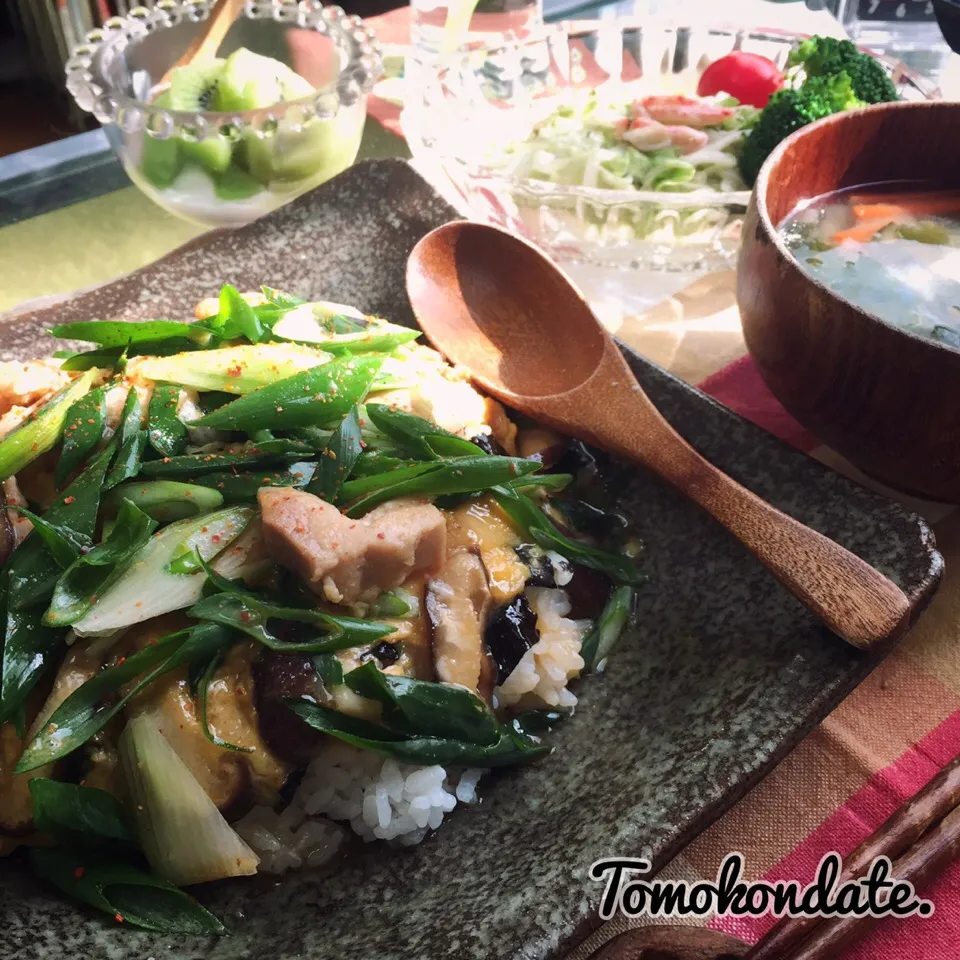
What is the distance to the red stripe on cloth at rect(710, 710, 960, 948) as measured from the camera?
144cm

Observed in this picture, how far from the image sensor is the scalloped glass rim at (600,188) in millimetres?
2441

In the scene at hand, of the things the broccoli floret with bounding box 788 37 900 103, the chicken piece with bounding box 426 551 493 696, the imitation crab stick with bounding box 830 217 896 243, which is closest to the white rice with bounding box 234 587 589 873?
the chicken piece with bounding box 426 551 493 696

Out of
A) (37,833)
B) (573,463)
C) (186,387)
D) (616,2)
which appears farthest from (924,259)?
(616,2)

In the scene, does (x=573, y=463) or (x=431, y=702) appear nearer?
(x=431, y=702)

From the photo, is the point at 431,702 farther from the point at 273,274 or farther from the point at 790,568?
the point at 273,274

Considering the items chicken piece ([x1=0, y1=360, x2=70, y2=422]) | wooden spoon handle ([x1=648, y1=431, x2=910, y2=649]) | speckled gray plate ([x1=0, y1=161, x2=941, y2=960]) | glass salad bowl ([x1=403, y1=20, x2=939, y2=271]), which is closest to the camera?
speckled gray plate ([x1=0, y1=161, x2=941, y2=960])

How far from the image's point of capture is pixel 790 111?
2.75 meters

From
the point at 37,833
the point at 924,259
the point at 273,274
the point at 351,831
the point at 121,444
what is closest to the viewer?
the point at 37,833

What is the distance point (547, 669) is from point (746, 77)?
2444mm

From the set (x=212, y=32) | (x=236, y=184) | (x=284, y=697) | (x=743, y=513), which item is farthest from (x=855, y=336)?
(x=212, y=32)

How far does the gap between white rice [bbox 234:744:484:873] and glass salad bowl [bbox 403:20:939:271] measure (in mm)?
1619

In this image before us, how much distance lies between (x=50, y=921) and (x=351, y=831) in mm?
489

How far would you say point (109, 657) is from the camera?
1.55 meters

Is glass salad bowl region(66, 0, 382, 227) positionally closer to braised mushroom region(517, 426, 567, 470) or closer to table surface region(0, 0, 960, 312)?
table surface region(0, 0, 960, 312)
